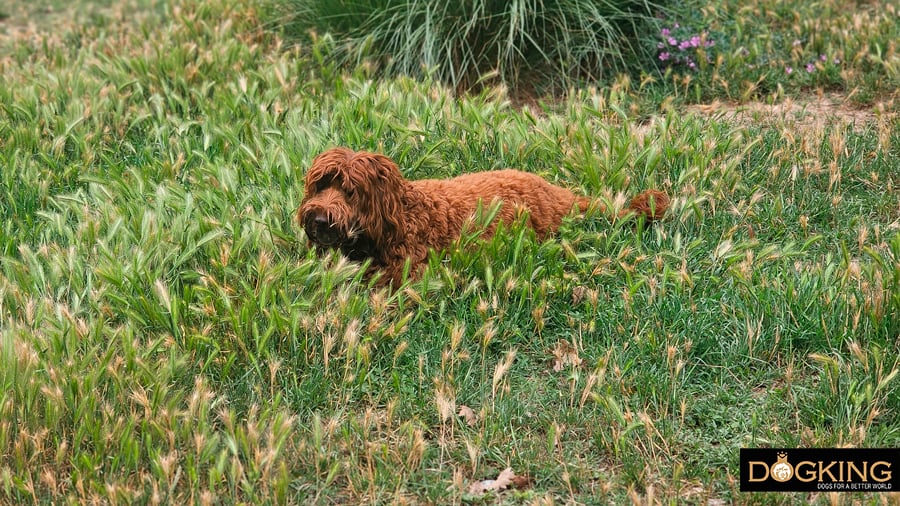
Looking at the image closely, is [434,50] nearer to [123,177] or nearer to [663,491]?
[123,177]

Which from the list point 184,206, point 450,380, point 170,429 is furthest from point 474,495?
point 184,206

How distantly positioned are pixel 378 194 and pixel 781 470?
2.21 metres

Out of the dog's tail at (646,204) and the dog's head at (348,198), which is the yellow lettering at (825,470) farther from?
the dog's head at (348,198)

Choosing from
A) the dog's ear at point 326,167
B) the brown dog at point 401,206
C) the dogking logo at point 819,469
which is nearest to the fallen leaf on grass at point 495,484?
the dogking logo at point 819,469

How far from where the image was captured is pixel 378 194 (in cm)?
480

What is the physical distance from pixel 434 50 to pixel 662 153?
8.33 ft

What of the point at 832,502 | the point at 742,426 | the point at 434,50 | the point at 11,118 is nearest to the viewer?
the point at 832,502

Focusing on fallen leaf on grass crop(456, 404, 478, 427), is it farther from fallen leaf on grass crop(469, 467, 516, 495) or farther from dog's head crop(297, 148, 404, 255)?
dog's head crop(297, 148, 404, 255)

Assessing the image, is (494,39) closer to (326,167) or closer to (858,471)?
(326,167)

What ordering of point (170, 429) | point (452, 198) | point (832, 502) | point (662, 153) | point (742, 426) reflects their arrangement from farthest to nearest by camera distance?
1. point (662, 153)
2. point (452, 198)
3. point (742, 426)
4. point (170, 429)
5. point (832, 502)

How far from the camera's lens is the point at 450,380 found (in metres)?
4.48

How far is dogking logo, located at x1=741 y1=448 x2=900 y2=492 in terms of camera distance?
3.87m

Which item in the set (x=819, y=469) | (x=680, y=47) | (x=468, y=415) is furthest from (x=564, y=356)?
(x=680, y=47)

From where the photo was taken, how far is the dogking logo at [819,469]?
3868mm
